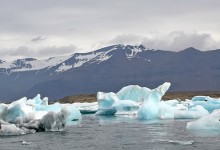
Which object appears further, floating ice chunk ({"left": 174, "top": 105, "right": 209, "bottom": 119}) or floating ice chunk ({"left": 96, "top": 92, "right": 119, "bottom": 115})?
floating ice chunk ({"left": 96, "top": 92, "right": 119, "bottom": 115})

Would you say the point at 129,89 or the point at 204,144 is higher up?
the point at 129,89

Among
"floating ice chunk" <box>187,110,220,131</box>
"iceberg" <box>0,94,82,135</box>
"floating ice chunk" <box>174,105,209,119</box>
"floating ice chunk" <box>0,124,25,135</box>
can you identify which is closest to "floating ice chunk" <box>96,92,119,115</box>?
"floating ice chunk" <box>174,105,209,119</box>

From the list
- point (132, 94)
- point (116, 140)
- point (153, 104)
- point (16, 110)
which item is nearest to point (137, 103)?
point (132, 94)

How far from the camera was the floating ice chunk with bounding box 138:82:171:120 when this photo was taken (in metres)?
48.5

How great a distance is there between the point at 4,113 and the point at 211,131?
1736cm

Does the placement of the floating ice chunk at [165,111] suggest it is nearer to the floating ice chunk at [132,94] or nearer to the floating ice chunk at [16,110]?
the floating ice chunk at [132,94]

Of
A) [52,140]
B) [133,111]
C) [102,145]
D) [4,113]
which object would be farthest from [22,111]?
[133,111]

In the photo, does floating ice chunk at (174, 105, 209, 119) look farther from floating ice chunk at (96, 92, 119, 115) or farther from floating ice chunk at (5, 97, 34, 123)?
floating ice chunk at (5, 97, 34, 123)

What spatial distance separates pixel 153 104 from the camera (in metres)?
48.9

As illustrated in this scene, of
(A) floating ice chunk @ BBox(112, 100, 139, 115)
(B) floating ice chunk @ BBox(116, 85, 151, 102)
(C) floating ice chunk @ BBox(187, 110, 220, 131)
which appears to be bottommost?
(C) floating ice chunk @ BBox(187, 110, 220, 131)

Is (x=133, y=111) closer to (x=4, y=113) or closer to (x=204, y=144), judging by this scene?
(x=4, y=113)

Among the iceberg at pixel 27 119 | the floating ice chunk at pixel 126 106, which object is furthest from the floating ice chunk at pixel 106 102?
the iceberg at pixel 27 119

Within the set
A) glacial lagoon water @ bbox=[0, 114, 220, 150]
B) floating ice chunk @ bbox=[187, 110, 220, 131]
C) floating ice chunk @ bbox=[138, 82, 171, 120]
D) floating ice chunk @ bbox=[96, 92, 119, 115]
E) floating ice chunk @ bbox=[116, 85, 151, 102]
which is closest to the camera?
glacial lagoon water @ bbox=[0, 114, 220, 150]

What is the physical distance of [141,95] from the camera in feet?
213
